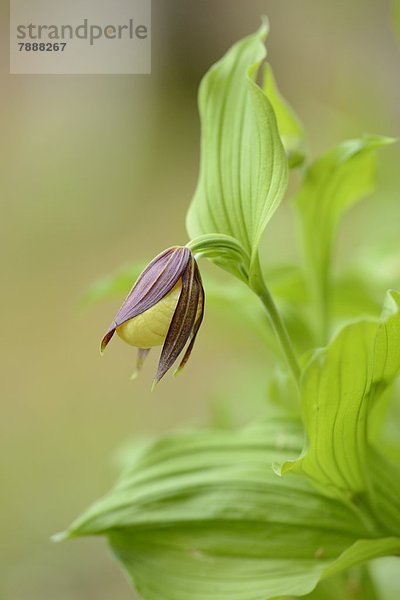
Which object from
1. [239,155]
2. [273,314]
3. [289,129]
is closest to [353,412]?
[273,314]

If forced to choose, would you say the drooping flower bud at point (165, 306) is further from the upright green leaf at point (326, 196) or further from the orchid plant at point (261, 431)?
the upright green leaf at point (326, 196)

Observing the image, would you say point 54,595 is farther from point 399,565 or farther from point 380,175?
point 380,175

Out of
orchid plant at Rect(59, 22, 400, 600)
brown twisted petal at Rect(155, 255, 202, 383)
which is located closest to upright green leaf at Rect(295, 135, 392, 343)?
orchid plant at Rect(59, 22, 400, 600)

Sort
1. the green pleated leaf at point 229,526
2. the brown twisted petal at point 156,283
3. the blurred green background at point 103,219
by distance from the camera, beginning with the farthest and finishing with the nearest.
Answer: the blurred green background at point 103,219
the green pleated leaf at point 229,526
the brown twisted petal at point 156,283

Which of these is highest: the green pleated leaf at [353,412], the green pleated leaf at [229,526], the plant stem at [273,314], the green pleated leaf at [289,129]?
the green pleated leaf at [289,129]

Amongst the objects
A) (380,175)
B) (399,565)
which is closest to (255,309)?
(399,565)

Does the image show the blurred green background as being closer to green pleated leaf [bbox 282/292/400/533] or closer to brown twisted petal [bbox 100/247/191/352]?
green pleated leaf [bbox 282/292/400/533]

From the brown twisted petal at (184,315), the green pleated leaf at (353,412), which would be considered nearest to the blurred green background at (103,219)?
the green pleated leaf at (353,412)
